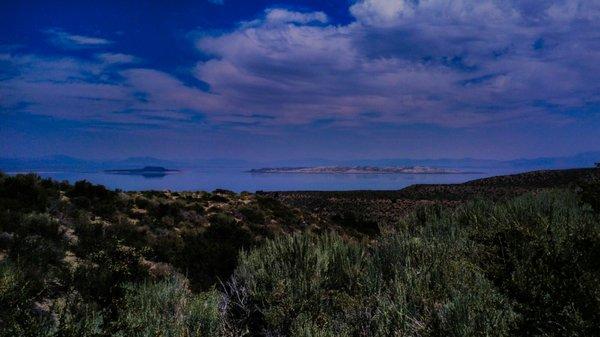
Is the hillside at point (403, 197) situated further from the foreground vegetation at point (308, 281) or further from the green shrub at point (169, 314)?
the green shrub at point (169, 314)

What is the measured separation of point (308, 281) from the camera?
888 centimetres

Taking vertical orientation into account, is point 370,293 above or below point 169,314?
above

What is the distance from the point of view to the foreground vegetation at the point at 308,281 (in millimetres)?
5434

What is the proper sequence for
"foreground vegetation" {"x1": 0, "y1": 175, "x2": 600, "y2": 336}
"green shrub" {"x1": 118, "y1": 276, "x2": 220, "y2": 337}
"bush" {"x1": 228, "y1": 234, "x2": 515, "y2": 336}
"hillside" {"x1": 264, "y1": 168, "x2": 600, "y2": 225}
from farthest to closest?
1. "hillside" {"x1": 264, "y1": 168, "x2": 600, "y2": 225}
2. "green shrub" {"x1": 118, "y1": 276, "x2": 220, "y2": 337}
3. "bush" {"x1": 228, "y1": 234, "x2": 515, "y2": 336}
4. "foreground vegetation" {"x1": 0, "y1": 175, "x2": 600, "y2": 336}

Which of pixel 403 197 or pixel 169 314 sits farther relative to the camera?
pixel 403 197

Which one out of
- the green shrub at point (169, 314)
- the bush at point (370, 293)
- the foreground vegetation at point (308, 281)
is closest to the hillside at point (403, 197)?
the foreground vegetation at point (308, 281)

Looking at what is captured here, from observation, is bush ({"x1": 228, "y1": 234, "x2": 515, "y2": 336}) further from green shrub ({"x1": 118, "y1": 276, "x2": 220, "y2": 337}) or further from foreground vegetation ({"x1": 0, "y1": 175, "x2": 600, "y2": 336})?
green shrub ({"x1": 118, "y1": 276, "x2": 220, "y2": 337})

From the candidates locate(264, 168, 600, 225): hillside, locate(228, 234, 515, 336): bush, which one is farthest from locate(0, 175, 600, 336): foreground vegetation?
locate(264, 168, 600, 225): hillside

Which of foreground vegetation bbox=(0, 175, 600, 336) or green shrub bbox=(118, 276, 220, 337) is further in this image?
green shrub bbox=(118, 276, 220, 337)

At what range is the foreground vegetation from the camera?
214 inches

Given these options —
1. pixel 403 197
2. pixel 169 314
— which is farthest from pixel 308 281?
pixel 403 197

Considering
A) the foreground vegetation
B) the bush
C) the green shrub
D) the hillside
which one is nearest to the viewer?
the foreground vegetation

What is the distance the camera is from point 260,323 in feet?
27.5

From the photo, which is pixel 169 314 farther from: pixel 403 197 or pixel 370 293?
pixel 403 197
